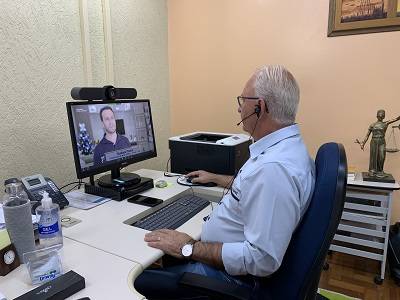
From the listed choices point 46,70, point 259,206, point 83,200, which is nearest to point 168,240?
point 259,206

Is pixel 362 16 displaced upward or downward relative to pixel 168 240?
upward

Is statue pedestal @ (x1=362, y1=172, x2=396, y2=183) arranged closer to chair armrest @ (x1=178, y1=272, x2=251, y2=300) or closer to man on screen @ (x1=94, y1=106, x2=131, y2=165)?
chair armrest @ (x1=178, y1=272, x2=251, y2=300)

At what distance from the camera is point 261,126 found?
1114mm

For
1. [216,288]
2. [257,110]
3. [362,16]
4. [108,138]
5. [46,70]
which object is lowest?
[216,288]

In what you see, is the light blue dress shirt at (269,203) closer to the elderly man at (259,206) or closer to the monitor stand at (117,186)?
Result: the elderly man at (259,206)

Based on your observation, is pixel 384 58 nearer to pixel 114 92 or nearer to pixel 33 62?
pixel 114 92

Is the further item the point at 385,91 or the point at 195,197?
the point at 385,91

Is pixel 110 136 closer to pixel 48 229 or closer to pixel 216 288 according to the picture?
pixel 48 229

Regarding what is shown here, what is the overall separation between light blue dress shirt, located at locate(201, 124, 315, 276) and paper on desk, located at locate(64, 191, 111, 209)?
2.28 ft

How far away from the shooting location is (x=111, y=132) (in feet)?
4.76

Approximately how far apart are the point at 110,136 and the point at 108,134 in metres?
0.01

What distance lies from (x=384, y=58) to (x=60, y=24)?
2.02m

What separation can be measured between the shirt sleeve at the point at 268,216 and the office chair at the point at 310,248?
0.04m

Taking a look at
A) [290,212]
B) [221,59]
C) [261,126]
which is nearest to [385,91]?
[221,59]
